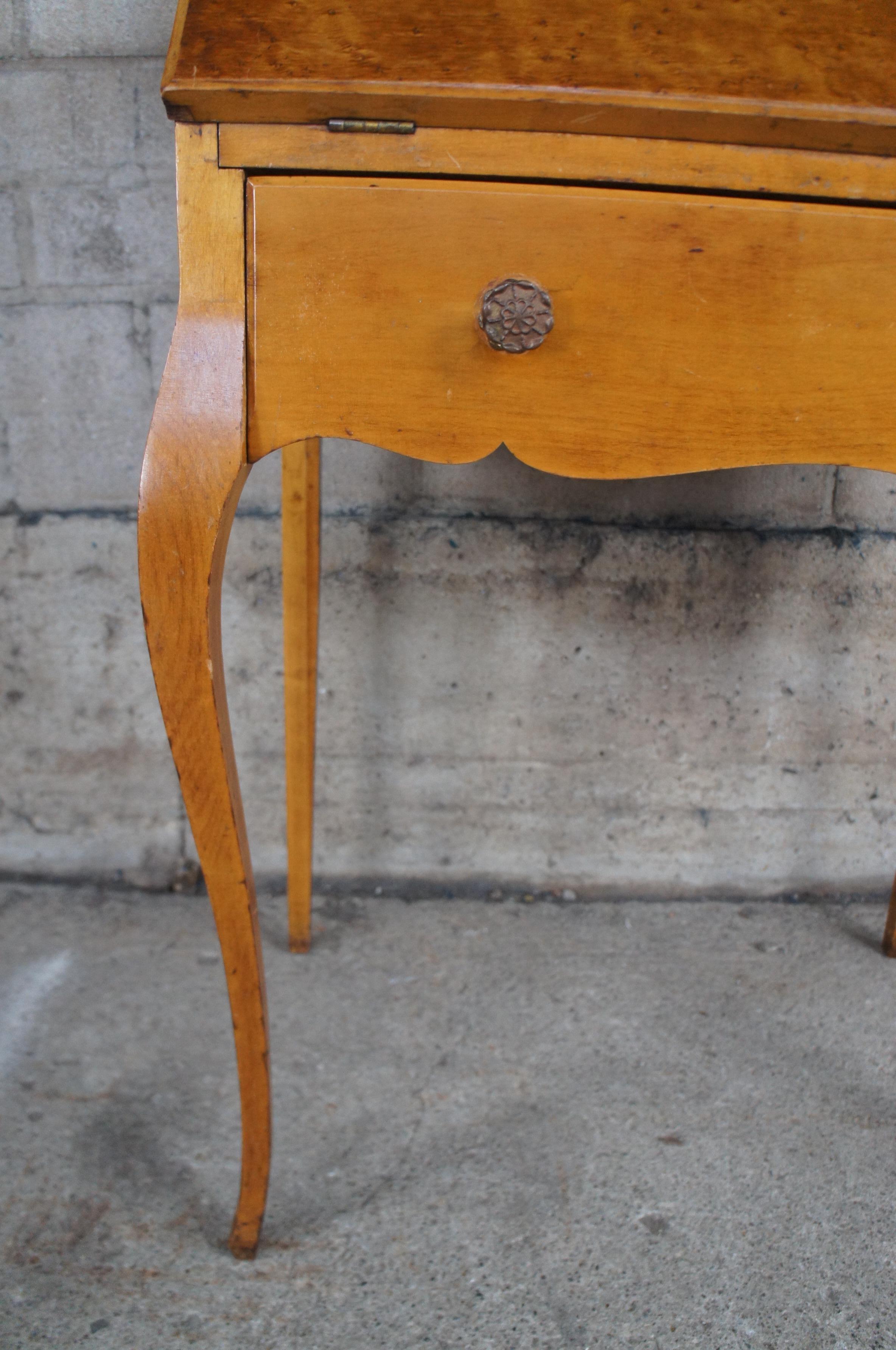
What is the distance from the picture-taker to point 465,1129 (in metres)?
0.99

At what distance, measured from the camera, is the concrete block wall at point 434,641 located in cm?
134

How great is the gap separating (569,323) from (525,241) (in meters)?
0.06

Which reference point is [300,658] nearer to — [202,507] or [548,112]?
[202,507]

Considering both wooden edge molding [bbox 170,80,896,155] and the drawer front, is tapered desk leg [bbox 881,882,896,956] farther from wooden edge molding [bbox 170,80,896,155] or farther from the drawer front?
wooden edge molding [bbox 170,80,896,155]

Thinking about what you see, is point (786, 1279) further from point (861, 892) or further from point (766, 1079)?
point (861, 892)

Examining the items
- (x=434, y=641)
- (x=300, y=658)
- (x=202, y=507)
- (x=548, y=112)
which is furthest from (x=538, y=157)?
(x=434, y=641)

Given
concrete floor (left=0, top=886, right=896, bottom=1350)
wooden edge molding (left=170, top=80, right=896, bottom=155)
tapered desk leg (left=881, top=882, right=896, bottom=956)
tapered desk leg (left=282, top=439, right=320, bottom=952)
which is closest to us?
wooden edge molding (left=170, top=80, right=896, bottom=155)

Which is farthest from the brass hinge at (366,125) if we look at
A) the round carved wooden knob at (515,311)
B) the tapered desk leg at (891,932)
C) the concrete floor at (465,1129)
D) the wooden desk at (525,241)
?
the tapered desk leg at (891,932)

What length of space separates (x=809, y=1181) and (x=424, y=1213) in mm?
375

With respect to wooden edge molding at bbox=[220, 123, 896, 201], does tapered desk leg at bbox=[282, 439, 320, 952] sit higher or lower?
lower

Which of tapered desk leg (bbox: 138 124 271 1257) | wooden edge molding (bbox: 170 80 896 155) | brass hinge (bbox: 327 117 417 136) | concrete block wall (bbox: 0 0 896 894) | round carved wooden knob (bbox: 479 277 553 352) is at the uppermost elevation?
wooden edge molding (bbox: 170 80 896 155)

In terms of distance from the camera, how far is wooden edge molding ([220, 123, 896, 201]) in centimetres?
62

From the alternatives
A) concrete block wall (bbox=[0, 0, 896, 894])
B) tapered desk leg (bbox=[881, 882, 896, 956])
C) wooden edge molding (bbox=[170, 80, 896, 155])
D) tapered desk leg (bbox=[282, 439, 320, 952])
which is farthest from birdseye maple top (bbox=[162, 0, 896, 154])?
tapered desk leg (bbox=[881, 882, 896, 956])

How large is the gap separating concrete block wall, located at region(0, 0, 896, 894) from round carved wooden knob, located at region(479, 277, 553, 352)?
74 centimetres
